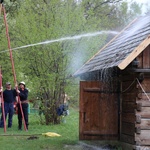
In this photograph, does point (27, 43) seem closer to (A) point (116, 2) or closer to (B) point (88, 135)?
(B) point (88, 135)

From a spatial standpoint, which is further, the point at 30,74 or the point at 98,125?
the point at 30,74

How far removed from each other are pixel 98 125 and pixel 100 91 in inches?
36.2

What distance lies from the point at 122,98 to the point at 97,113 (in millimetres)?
796

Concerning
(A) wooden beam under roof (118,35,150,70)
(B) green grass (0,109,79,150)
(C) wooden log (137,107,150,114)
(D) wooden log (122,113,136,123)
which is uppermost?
(A) wooden beam under roof (118,35,150,70)

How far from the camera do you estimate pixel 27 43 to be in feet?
51.0

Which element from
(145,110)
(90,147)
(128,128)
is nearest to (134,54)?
(145,110)

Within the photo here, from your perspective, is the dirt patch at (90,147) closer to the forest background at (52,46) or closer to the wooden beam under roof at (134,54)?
the wooden beam under roof at (134,54)

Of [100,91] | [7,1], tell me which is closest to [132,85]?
[100,91]

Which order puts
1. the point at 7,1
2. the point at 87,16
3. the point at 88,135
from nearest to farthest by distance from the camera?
1. the point at 88,135
2. the point at 87,16
3. the point at 7,1

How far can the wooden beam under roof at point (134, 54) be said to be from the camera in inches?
328

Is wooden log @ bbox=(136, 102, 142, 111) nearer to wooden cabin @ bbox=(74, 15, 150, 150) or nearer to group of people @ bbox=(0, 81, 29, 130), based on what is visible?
wooden cabin @ bbox=(74, 15, 150, 150)

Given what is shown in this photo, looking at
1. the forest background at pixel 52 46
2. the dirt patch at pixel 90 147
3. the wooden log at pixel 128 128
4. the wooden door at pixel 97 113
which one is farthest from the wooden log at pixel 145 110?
the forest background at pixel 52 46

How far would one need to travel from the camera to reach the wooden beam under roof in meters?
8.34

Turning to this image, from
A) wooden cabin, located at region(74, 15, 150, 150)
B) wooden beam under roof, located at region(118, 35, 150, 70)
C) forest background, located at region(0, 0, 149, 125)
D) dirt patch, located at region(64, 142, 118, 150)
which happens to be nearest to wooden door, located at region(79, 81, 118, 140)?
wooden cabin, located at region(74, 15, 150, 150)
